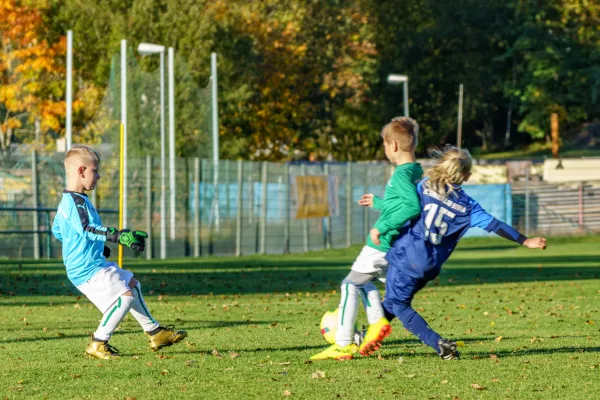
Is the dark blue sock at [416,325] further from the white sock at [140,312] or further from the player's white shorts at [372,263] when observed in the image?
the white sock at [140,312]

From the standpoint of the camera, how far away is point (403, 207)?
8391mm

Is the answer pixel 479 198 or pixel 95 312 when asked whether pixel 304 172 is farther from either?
pixel 95 312

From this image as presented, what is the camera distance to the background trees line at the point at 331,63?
124ft

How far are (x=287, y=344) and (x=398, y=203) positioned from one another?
226 centimetres

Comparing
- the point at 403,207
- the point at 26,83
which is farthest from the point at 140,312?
the point at 26,83

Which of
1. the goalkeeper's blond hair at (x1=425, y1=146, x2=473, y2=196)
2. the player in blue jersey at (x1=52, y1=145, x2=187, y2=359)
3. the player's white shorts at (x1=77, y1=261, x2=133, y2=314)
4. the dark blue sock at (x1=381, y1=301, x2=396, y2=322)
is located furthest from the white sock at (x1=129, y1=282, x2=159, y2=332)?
the goalkeeper's blond hair at (x1=425, y1=146, x2=473, y2=196)

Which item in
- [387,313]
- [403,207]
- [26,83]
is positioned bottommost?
[387,313]

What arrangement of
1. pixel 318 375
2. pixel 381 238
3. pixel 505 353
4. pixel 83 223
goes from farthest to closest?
1. pixel 505 353
2. pixel 83 223
3. pixel 381 238
4. pixel 318 375

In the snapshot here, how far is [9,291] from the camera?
56.9 ft

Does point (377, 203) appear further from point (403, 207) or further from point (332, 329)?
point (332, 329)

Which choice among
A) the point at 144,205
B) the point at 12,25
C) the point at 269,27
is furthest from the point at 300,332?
the point at 269,27

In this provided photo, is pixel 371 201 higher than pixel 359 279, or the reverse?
pixel 371 201

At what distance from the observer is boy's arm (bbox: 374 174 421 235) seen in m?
8.38

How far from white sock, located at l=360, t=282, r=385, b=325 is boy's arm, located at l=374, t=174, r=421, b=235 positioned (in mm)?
604
